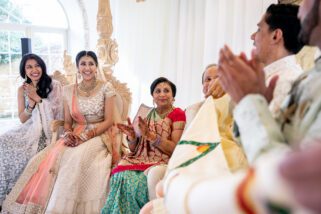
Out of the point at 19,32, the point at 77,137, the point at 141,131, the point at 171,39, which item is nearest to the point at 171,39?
the point at 171,39

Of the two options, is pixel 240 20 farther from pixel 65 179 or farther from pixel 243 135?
pixel 243 135

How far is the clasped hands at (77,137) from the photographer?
2.22 m

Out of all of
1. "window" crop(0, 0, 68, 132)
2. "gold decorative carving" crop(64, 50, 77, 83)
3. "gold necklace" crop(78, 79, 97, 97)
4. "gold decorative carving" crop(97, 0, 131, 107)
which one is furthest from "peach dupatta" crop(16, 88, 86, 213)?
"window" crop(0, 0, 68, 132)

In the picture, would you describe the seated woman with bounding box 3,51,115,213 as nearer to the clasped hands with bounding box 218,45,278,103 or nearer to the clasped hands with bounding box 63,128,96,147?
the clasped hands with bounding box 63,128,96,147

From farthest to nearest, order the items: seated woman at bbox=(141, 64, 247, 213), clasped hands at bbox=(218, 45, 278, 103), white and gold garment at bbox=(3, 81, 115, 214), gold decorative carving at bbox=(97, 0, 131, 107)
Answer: gold decorative carving at bbox=(97, 0, 131, 107) → white and gold garment at bbox=(3, 81, 115, 214) → seated woman at bbox=(141, 64, 247, 213) → clasped hands at bbox=(218, 45, 278, 103)

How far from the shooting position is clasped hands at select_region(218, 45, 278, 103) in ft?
2.29

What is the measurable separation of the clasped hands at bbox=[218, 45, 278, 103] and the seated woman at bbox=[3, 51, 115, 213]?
59.0 inches

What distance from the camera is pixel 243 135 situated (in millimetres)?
652

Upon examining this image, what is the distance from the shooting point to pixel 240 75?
0.70m

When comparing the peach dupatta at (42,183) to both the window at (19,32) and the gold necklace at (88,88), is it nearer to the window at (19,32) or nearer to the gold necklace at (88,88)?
the gold necklace at (88,88)

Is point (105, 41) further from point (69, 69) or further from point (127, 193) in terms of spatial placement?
point (127, 193)

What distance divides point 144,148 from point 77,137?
0.51 metres

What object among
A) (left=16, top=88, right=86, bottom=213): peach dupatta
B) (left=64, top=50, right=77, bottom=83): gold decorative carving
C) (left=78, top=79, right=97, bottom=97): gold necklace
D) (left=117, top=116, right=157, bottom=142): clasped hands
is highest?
(left=64, top=50, right=77, bottom=83): gold decorative carving

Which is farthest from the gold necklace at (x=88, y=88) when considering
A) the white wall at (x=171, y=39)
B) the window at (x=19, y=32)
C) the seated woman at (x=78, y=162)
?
the window at (x=19, y=32)
